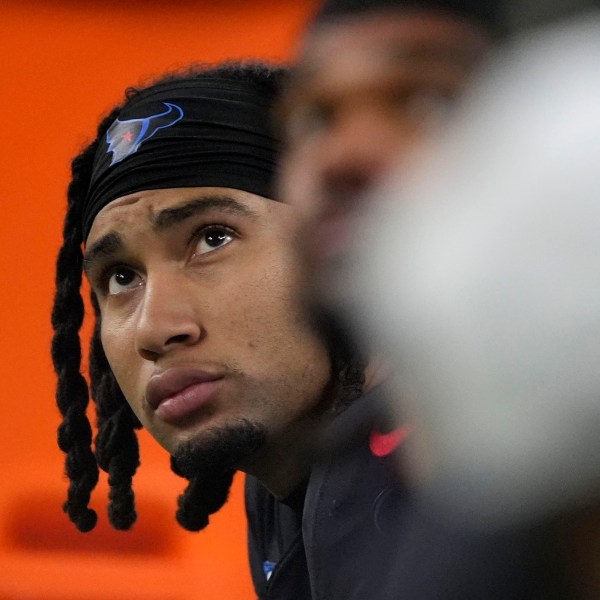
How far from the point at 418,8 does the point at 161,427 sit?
13.8 inches

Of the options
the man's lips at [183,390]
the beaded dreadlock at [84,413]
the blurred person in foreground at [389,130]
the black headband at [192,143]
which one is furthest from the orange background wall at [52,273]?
the blurred person in foreground at [389,130]

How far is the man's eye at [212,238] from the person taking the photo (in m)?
0.60

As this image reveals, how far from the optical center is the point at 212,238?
1.98 feet

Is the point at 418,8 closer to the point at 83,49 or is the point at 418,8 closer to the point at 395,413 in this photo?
the point at 395,413

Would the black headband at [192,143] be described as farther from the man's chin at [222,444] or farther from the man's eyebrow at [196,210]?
the man's chin at [222,444]

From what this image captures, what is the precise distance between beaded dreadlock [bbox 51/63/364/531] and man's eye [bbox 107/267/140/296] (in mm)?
121

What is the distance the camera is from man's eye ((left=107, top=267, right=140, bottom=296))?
642mm

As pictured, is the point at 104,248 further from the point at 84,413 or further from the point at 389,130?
the point at 389,130

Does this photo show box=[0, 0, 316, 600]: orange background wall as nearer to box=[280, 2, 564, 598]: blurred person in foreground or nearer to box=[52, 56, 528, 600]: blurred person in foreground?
box=[52, 56, 528, 600]: blurred person in foreground

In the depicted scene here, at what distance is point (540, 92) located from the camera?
0.28 metres

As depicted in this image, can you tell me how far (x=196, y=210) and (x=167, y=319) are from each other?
0.09 m

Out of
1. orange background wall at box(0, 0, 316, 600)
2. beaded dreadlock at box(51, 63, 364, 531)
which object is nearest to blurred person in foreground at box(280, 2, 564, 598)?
beaded dreadlock at box(51, 63, 364, 531)

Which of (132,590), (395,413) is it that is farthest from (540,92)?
(132,590)

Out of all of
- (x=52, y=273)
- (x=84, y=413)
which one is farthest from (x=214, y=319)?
(x=52, y=273)
